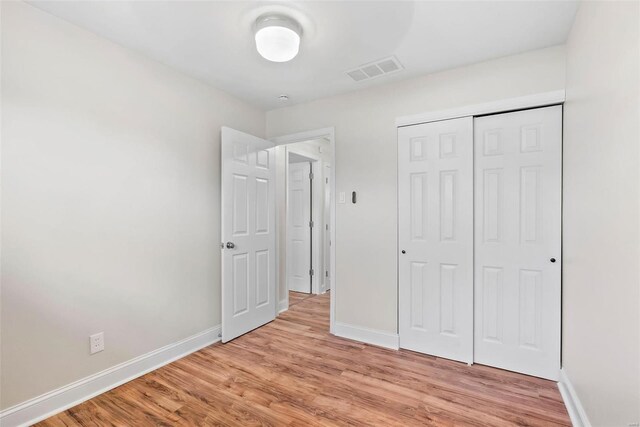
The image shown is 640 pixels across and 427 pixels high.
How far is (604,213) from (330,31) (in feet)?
6.19

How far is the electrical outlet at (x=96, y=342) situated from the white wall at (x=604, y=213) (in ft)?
9.34

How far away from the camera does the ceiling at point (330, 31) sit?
5.90ft

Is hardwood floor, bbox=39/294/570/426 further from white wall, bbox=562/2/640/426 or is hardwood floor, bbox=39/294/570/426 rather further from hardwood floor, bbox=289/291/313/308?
hardwood floor, bbox=289/291/313/308

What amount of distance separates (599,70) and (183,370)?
328 centimetres

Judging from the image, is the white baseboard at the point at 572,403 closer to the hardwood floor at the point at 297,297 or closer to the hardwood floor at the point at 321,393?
the hardwood floor at the point at 321,393

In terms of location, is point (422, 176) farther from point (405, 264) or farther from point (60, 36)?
point (60, 36)

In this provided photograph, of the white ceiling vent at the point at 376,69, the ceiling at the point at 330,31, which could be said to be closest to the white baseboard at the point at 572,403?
the ceiling at the point at 330,31

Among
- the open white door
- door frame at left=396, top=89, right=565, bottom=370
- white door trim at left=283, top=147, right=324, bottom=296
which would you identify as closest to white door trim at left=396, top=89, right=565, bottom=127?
door frame at left=396, top=89, right=565, bottom=370

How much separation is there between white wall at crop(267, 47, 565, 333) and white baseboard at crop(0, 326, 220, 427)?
5.01 feet

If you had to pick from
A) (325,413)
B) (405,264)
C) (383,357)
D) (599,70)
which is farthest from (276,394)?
(599,70)

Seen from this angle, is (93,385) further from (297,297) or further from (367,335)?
(297,297)

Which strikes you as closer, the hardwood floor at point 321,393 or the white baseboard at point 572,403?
the white baseboard at point 572,403

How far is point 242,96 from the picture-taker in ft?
10.3

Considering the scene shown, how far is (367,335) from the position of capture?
9.59 ft
